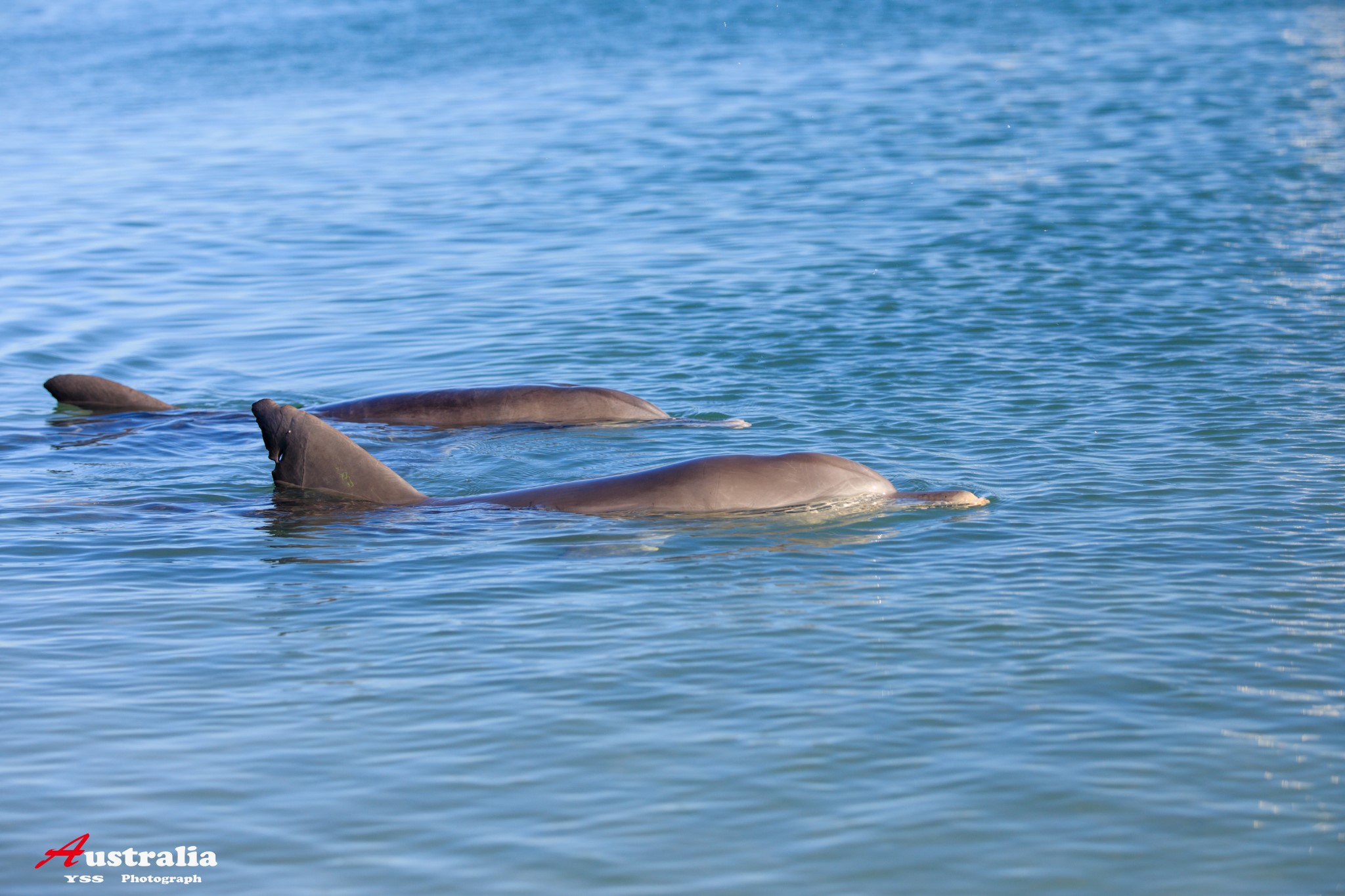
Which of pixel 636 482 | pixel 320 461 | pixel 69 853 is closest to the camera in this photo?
pixel 69 853

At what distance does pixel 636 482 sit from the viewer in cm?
1002

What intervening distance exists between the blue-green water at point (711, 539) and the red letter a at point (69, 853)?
6cm

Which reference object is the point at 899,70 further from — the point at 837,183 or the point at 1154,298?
the point at 1154,298

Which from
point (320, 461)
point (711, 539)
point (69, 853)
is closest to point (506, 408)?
point (320, 461)

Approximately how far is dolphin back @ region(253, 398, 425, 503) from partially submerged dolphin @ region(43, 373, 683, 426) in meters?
2.59

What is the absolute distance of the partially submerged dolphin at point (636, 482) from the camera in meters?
9.88

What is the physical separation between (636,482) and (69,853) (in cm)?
464

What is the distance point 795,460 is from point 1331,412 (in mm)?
5042

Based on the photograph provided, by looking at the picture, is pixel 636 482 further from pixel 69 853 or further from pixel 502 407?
pixel 69 853

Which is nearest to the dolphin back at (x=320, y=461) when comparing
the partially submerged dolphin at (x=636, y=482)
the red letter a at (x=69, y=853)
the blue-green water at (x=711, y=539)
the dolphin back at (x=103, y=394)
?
the partially submerged dolphin at (x=636, y=482)

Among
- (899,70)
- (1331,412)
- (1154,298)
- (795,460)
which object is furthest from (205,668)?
(899,70)

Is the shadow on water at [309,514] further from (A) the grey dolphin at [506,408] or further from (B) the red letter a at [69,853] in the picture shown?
(B) the red letter a at [69,853]

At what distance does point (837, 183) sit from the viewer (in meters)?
25.2

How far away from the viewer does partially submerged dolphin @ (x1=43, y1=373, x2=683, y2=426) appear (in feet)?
42.9
